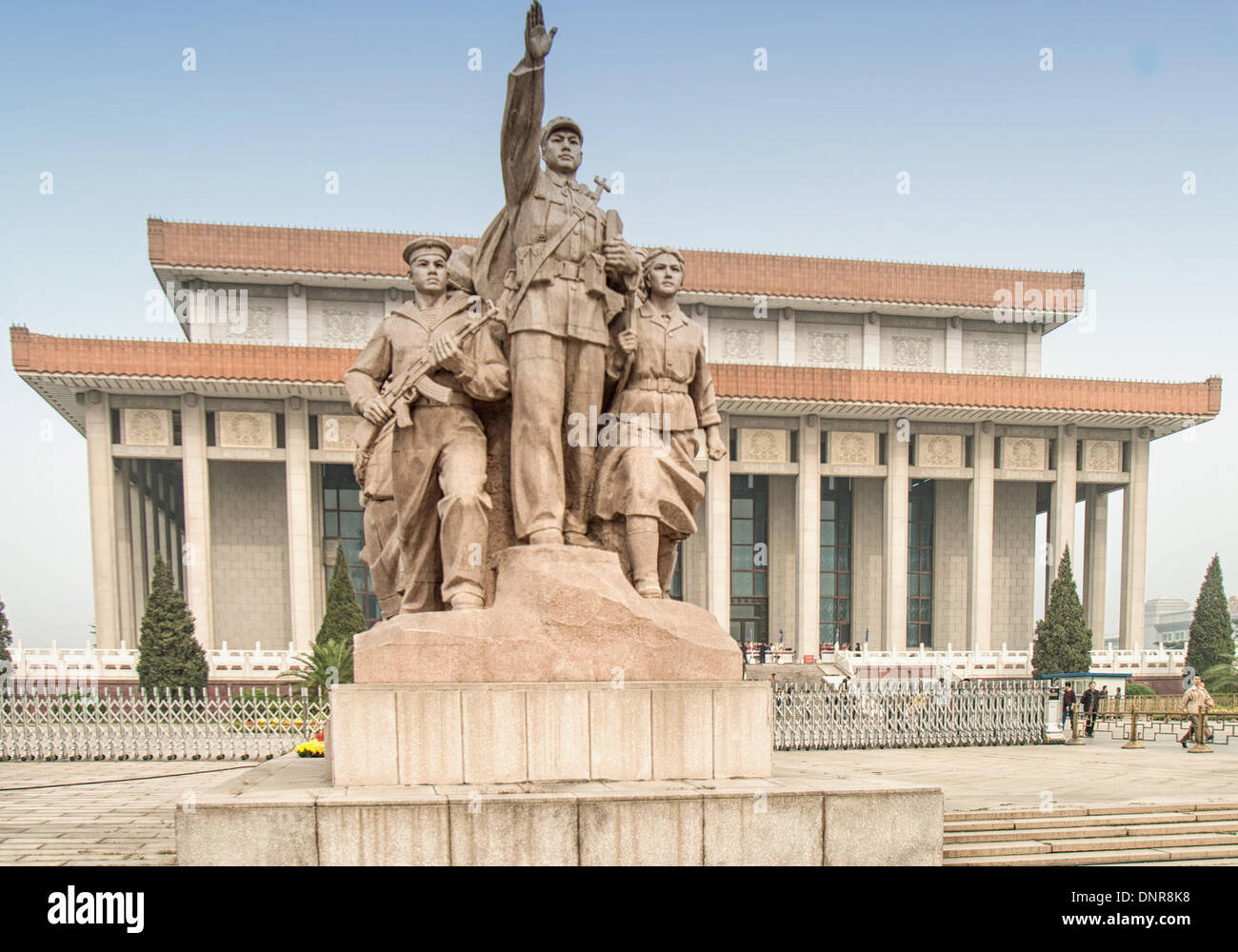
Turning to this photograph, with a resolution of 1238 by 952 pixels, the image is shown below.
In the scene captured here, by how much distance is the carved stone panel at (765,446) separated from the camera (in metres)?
33.1

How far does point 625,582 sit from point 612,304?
166 cm

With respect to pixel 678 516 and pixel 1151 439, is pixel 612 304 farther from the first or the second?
pixel 1151 439

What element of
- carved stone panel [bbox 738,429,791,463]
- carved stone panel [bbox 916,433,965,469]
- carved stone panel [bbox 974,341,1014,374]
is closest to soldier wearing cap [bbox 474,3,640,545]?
carved stone panel [bbox 738,429,791,463]

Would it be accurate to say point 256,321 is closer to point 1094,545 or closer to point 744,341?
point 744,341

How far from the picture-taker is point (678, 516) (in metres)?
5.92

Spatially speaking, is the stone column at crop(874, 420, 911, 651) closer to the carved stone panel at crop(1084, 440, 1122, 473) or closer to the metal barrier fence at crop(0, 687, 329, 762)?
the carved stone panel at crop(1084, 440, 1122, 473)

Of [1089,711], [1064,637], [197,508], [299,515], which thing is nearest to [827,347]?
[1064,637]

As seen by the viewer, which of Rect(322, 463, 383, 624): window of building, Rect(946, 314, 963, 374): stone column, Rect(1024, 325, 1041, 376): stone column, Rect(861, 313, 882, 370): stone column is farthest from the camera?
Rect(1024, 325, 1041, 376): stone column

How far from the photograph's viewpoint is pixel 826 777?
557 centimetres

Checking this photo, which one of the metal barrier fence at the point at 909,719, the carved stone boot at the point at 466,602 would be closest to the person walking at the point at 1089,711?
the metal barrier fence at the point at 909,719

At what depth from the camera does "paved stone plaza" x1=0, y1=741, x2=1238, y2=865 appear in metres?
6.07

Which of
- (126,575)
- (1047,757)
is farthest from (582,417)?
(126,575)

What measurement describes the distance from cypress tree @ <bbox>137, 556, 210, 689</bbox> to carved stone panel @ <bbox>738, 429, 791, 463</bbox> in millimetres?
17213
